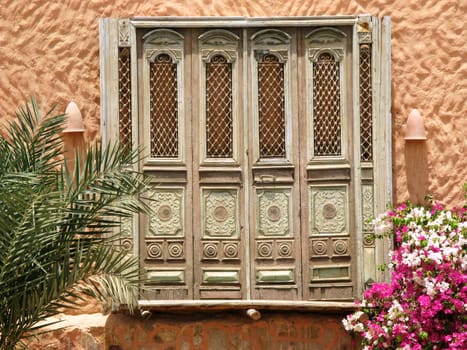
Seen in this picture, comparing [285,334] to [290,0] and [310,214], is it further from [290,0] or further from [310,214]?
[290,0]

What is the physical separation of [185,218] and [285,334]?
4.55 feet

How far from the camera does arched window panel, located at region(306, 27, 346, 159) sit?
948 cm

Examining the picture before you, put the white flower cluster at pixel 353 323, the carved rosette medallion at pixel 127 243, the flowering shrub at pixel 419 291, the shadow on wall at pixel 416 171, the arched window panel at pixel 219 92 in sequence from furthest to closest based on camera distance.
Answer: the shadow on wall at pixel 416 171 < the arched window panel at pixel 219 92 < the carved rosette medallion at pixel 127 243 < the white flower cluster at pixel 353 323 < the flowering shrub at pixel 419 291

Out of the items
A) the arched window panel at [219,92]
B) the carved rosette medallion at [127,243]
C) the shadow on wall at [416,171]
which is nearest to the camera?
the carved rosette medallion at [127,243]

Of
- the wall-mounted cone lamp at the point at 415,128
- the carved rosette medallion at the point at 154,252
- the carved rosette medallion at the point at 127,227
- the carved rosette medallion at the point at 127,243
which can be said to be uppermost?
the wall-mounted cone lamp at the point at 415,128

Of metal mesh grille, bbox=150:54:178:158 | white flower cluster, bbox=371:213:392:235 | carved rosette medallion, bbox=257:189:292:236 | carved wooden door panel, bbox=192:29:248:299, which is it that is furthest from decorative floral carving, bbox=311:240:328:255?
metal mesh grille, bbox=150:54:178:158

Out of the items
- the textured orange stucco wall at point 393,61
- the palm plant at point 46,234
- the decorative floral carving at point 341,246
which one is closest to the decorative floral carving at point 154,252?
the textured orange stucco wall at point 393,61

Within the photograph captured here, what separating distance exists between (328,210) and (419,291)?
1094mm

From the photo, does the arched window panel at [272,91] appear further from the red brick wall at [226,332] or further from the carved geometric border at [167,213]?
the red brick wall at [226,332]

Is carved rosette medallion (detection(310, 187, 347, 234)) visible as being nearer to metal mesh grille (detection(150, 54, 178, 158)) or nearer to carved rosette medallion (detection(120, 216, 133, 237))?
metal mesh grille (detection(150, 54, 178, 158))

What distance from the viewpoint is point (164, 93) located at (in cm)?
950

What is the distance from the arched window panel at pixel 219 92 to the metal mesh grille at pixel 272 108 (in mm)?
262

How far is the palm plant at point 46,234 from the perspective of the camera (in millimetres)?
7285

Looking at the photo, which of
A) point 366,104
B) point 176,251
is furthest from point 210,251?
point 366,104
